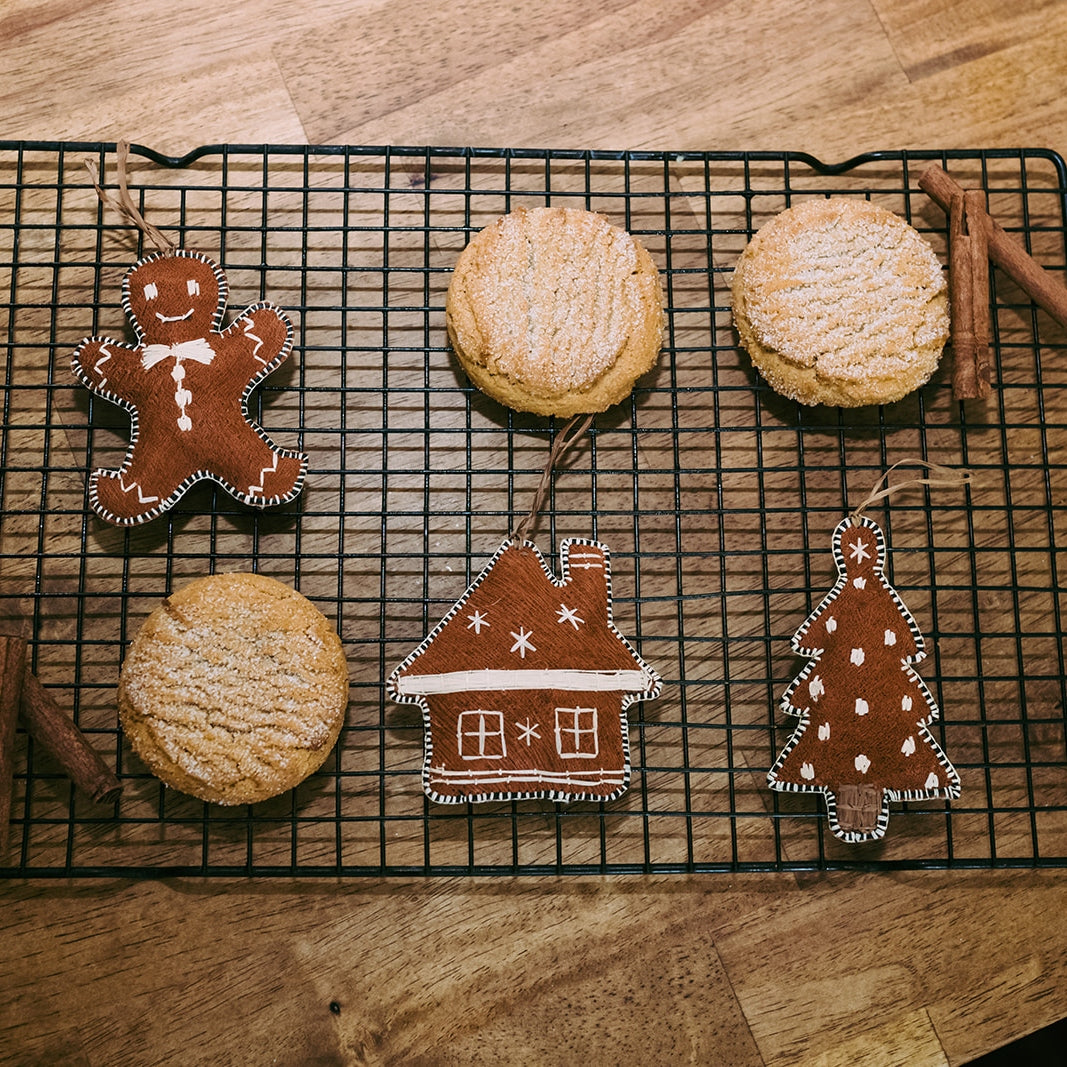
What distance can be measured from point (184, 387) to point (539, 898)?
0.96 meters

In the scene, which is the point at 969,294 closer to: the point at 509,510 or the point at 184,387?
the point at 509,510

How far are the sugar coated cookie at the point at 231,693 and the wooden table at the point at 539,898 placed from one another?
0.74 feet

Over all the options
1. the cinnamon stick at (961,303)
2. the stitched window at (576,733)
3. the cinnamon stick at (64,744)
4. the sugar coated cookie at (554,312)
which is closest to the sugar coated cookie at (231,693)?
the cinnamon stick at (64,744)

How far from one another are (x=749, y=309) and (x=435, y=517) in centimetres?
60

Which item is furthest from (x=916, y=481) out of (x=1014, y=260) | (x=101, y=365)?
(x=101, y=365)

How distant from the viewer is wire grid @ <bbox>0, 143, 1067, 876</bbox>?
4.55ft

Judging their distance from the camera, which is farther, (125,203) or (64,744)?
(125,203)

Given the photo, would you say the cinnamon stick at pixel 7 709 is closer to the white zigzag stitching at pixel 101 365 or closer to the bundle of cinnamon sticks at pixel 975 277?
the white zigzag stitching at pixel 101 365

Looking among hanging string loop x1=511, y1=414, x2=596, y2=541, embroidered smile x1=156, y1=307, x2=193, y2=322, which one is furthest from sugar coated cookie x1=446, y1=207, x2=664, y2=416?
embroidered smile x1=156, y1=307, x2=193, y2=322

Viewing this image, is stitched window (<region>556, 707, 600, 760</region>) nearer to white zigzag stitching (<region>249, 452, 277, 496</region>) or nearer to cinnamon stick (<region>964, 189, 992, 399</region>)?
white zigzag stitching (<region>249, 452, 277, 496</region>)

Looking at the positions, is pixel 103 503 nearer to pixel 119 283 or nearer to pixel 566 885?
pixel 119 283

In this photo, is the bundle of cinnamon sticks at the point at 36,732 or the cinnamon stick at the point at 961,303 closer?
the bundle of cinnamon sticks at the point at 36,732

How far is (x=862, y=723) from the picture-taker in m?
1.31

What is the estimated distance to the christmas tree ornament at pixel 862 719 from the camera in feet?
4.31
